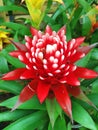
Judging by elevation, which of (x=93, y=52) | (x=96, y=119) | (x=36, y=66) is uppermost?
(x=36, y=66)

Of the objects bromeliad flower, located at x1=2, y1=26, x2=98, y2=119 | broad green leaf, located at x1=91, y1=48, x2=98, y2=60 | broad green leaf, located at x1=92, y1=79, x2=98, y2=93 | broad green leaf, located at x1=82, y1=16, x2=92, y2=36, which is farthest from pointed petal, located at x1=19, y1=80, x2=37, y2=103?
broad green leaf, located at x1=82, y1=16, x2=92, y2=36

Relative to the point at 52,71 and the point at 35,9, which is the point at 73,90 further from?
the point at 35,9

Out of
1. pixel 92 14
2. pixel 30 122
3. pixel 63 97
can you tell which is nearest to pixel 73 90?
pixel 63 97

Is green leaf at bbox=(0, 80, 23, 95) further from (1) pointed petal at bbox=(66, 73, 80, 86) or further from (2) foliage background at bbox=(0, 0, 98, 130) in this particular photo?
(1) pointed petal at bbox=(66, 73, 80, 86)

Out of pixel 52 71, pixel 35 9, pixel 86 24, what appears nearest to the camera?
pixel 52 71

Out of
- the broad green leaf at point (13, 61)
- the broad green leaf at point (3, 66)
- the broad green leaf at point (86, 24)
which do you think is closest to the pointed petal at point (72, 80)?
the broad green leaf at point (13, 61)

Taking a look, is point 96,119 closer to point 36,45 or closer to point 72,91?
point 72,91

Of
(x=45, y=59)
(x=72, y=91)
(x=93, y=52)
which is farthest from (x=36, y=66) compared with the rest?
(x=93, y=52)
